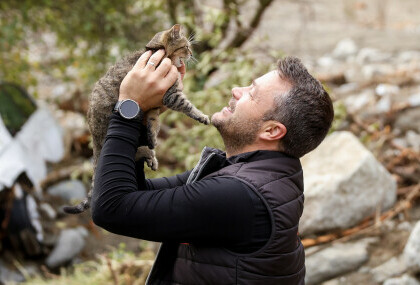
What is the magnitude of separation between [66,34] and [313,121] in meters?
5.79

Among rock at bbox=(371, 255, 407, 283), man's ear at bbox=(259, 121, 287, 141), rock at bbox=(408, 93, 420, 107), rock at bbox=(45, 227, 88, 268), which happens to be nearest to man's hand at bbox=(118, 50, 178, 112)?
man's ear at bbox=(259, 121, 287, 141)

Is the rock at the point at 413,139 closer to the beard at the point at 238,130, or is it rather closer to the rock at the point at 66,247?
the rock at the point at 66,247

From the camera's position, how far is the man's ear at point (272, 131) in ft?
6.10

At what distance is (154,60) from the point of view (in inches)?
73.8

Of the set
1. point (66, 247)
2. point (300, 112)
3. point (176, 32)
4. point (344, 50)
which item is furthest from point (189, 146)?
point (344, 50)

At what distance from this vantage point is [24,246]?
6.02m

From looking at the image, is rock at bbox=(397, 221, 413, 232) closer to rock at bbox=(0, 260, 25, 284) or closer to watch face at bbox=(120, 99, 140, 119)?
watch face at bbox=(120, 99, 140, 119)

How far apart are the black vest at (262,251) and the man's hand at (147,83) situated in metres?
0.30

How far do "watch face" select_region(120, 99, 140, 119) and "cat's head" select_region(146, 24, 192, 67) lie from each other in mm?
394

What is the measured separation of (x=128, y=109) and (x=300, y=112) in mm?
624

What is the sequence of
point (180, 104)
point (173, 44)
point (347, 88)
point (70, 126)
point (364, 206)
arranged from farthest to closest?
1. point (70, 126)
2. point (347, 88)
3. point (364, 206)
4. point (173, 44)
5. point (180, 104)

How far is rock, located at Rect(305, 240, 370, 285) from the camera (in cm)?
409

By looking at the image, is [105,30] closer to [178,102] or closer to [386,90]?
[386,90]

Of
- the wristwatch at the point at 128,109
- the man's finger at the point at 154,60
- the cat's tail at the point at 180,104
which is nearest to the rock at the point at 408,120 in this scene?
the cat's tail at the point at 180,104
